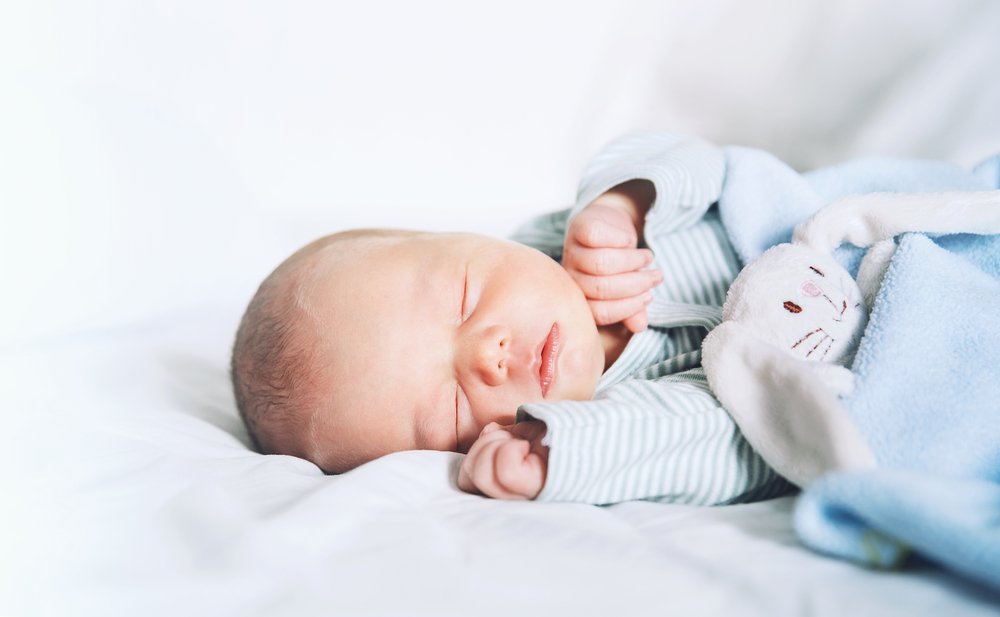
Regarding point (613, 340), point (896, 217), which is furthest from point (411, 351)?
point (896, 217)

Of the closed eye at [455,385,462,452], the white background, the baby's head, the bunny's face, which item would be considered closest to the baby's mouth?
the baby's head

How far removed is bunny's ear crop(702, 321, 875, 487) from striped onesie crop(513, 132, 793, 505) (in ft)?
0.11

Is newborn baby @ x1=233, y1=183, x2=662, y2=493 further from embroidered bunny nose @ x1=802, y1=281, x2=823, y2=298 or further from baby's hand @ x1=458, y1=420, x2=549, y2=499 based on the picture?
embroidered bunny nose @ x1=802, y1=281, x2=823, y2=298

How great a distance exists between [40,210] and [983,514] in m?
1.59

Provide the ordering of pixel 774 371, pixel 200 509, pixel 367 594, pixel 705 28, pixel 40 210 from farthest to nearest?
pixel 705 28, pixel 40 210, pixel 774 371, pixel 200 509, pixel 367 594

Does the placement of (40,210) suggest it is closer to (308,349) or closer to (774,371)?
(308,349)

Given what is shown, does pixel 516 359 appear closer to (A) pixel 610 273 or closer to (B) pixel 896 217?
(A) pixel 610 273

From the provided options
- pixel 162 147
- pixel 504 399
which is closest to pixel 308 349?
pixel 504 399

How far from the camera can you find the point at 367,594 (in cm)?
66

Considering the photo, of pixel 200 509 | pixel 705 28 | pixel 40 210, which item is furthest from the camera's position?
pixel 705 28

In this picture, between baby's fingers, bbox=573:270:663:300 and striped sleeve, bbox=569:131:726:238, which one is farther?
striped sleeve, bbox=569:131:726:238

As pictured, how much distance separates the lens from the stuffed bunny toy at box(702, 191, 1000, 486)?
0.84m

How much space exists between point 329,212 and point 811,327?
124 cm

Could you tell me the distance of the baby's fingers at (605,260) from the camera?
1157 mm
